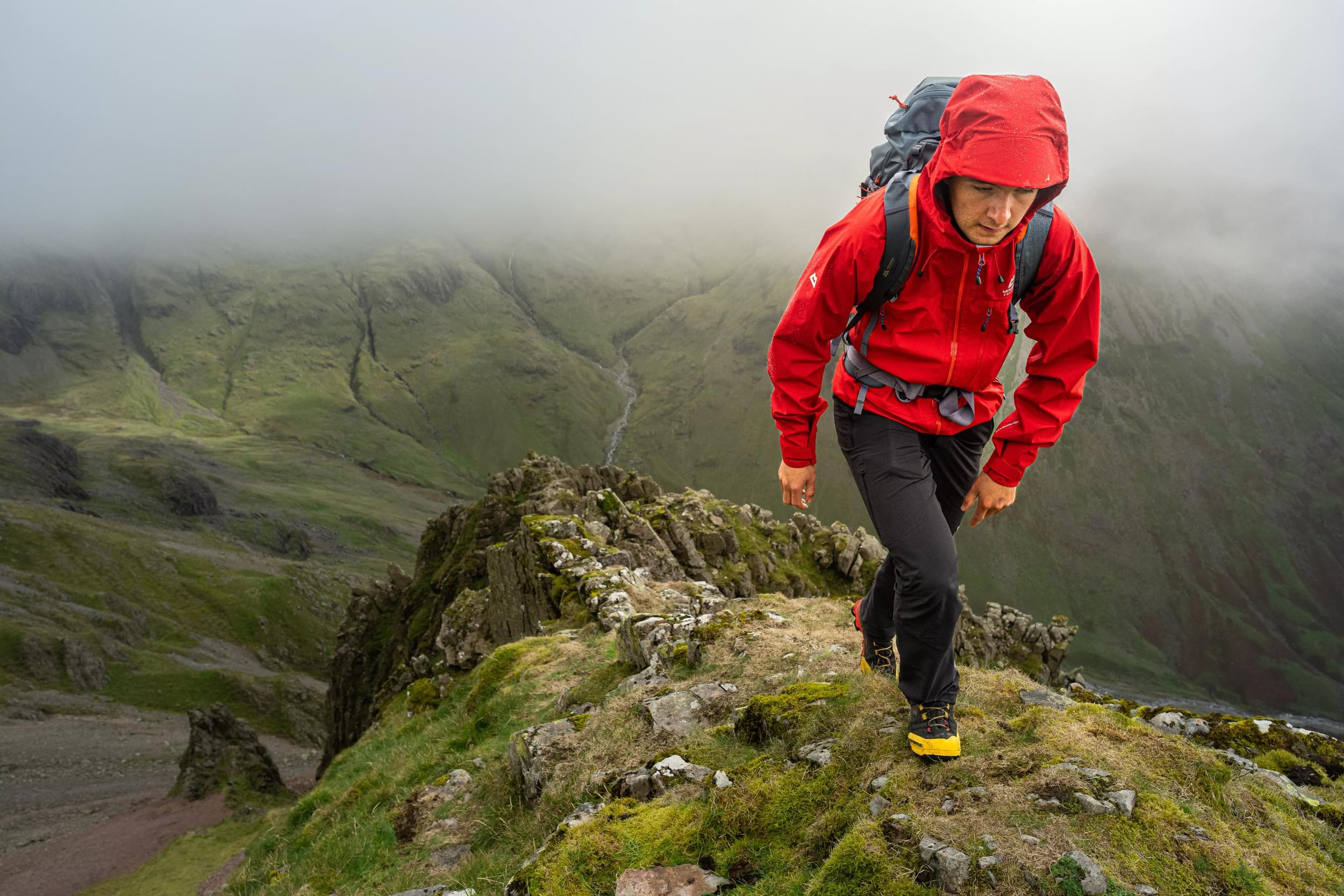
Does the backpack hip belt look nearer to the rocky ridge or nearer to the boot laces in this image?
the boot laces

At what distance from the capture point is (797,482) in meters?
6.92

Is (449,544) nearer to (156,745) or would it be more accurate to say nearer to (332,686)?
(332,686)

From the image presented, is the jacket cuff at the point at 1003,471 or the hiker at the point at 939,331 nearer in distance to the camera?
the hiker at the point at 939,331

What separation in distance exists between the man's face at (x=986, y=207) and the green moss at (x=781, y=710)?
4.96 metres

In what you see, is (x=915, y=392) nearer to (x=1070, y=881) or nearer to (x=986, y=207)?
(x=986, y=207)

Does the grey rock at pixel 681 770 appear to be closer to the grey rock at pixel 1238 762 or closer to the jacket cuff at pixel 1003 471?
the jacket cuff at pixel 1003 471

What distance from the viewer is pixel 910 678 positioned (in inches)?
252

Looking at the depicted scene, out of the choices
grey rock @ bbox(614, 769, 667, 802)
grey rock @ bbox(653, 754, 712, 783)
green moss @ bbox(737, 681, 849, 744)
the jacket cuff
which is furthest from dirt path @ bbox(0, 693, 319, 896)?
the jacket cuff

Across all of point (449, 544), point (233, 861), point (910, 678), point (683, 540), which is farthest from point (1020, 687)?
point (449, 544)

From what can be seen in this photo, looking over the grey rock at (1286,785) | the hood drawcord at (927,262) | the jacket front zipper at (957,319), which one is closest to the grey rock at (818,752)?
the grey rock at (1286,785)

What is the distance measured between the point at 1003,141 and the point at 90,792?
311 ft

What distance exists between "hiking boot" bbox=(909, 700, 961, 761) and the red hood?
4.07m

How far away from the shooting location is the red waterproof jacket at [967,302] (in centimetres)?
540

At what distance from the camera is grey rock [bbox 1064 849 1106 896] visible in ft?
14.1
